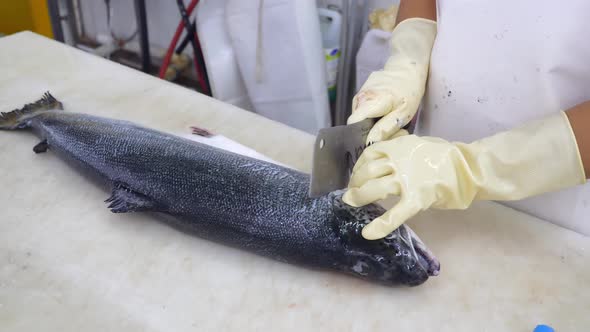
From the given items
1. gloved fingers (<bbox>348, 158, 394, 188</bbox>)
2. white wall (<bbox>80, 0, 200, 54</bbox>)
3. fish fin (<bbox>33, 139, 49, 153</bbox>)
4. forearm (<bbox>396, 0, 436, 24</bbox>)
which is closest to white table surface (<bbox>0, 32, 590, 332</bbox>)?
fish fin (<bbox>33, 139, 49, 153</bbox>)

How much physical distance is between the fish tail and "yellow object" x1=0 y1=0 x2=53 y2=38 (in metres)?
2.17

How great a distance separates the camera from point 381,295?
4.39 feet

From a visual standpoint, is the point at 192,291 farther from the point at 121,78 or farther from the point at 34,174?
the point at 121,78

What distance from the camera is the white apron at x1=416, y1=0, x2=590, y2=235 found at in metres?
1.29

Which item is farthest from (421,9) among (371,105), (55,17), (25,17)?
(25,17)

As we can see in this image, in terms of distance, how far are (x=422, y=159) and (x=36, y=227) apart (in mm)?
1186

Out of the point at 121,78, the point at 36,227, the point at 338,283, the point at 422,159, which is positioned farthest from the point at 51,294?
the point at 121,78

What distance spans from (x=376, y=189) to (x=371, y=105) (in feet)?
1.04

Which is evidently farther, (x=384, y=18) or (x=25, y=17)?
(x=25, y=17)

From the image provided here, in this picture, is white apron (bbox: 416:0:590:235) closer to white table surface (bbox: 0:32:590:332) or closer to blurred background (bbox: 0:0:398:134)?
white table surface (bbox: 0:32:590:332)

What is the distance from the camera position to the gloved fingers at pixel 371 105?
1.40m

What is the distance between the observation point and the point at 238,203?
1.41m

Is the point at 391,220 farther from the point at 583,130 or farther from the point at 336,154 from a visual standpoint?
the point at 583,130

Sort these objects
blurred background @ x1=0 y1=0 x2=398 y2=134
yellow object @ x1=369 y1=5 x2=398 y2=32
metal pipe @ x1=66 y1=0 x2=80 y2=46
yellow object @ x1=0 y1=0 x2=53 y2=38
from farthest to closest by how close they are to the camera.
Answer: metal pipe @ x1=66 y1=0 x2=80 y2=46
yellow object @ x1=0 y1=0 x2=53 y2=38
blurred background @ x1=0 y1=0 x2=398 y2=134
yellow object @ x1=369 y1=5 x2=398 y2=32
